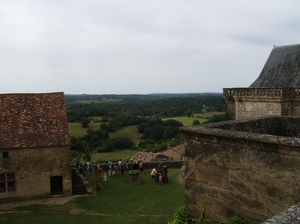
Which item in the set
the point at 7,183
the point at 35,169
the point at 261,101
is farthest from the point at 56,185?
the point at 261,101

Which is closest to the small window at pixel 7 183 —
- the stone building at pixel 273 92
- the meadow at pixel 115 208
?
the meadow at pixel 115 208

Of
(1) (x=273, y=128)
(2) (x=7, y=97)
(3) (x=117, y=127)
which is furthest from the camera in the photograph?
(3) (x=117, y=127)

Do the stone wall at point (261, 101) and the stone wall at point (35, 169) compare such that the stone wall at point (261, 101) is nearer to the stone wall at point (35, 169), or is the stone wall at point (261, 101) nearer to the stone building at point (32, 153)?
the stone building at point (32, 153)

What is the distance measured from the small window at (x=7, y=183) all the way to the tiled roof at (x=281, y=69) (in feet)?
48.6

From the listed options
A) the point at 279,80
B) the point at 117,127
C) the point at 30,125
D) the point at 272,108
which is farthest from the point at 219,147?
the point at 117,127

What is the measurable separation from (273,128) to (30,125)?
13.1m

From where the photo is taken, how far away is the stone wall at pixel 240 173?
13.2ft

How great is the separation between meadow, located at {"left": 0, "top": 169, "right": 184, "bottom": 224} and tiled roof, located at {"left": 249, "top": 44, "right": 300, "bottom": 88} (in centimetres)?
815

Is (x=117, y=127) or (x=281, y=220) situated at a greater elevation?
(x=281, y=220)

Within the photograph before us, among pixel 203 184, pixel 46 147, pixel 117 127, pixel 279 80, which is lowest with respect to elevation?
pixel 117 127

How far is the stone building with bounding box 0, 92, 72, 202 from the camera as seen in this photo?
15.5 m

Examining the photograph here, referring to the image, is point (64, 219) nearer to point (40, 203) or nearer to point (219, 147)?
point (40, 203)

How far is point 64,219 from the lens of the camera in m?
12.9

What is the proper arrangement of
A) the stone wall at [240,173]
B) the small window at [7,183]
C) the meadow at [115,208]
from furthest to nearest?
the small window at [7,183]
the meadow at [115,208]
the stone wall at [240,173]
